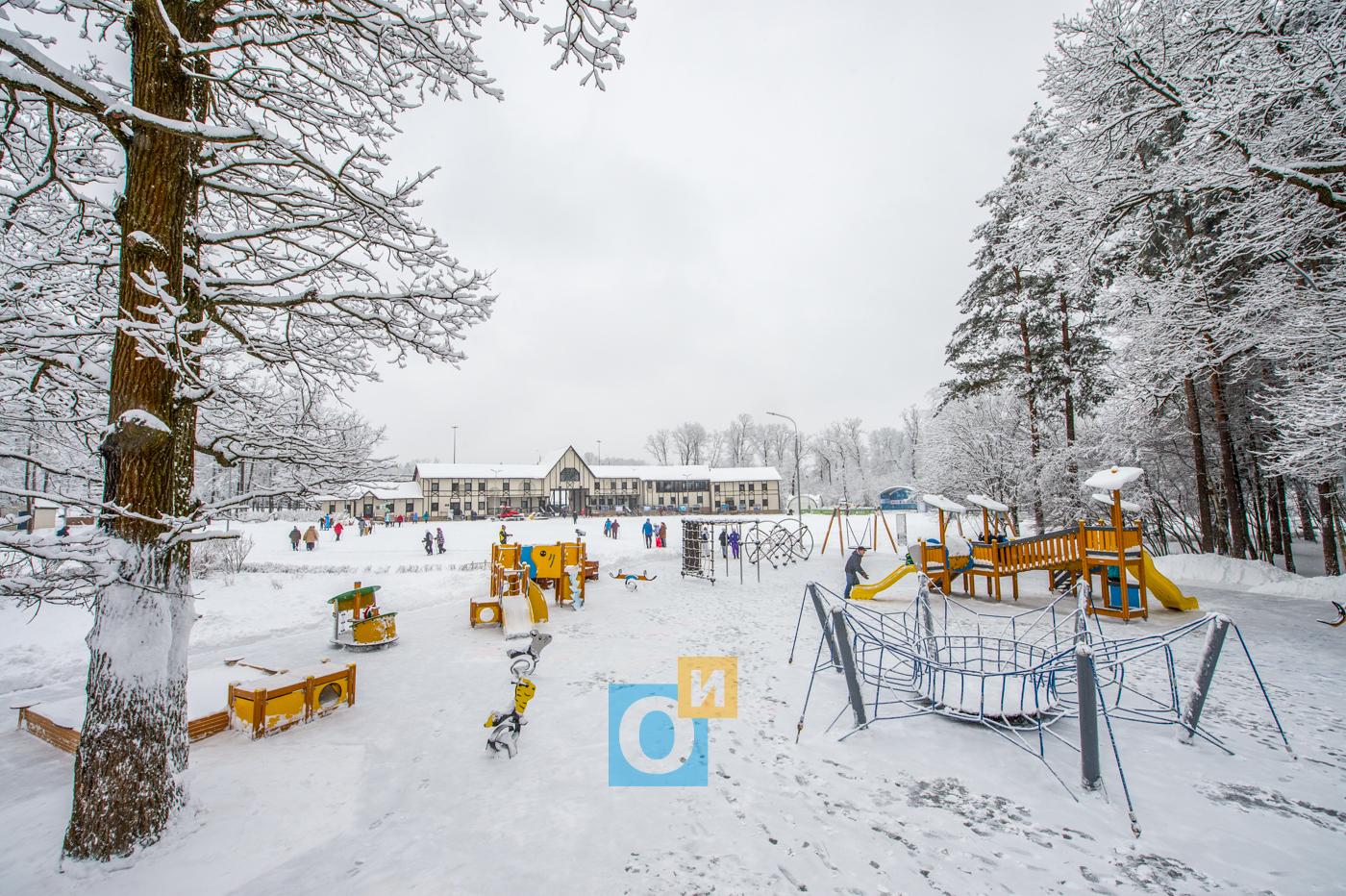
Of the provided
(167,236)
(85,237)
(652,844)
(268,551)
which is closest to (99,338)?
(85,237)

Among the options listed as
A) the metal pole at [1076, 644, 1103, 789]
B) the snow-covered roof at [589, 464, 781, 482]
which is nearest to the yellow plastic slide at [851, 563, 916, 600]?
the metal pole at [1076, 644, 1103, 789]

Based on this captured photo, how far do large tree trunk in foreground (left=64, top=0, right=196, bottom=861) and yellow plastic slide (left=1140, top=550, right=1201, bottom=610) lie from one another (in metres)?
14.4

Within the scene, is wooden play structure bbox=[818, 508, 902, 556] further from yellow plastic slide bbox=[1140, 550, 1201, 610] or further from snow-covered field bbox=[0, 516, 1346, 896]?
snow-covered field bbox=[0, 516, 1346, 896]

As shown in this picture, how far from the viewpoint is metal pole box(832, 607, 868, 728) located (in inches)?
205

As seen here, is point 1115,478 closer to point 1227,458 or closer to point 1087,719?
point 1227,458

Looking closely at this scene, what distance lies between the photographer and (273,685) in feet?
18.3

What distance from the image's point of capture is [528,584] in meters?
10.5

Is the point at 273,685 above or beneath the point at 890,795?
above

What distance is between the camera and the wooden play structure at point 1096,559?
33.9ft

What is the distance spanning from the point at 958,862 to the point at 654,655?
5103 millimetres

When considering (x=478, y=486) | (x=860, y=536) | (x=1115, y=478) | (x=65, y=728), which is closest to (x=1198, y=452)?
(x=1115, y=478)

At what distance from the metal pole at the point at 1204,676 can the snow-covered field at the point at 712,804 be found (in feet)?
0.71

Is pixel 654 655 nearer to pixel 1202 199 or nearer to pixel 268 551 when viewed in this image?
pixel 1202 199

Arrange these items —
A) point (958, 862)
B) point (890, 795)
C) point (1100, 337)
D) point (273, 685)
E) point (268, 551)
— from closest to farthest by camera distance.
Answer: point (958, 862)
point (890, 795)
point (273, 685)
point (1100, 337)
point (268, 551)
